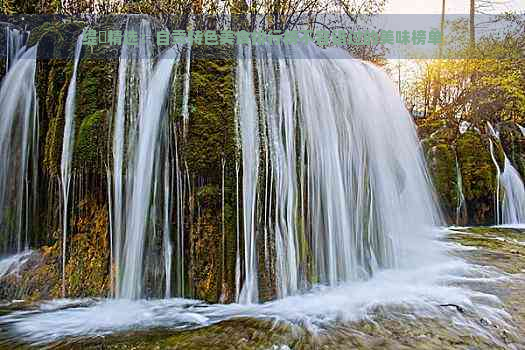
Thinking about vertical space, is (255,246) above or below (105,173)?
below

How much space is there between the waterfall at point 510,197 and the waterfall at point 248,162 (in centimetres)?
801

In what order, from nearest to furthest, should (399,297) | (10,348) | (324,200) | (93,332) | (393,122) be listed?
1. (10,348)
2. (93,332)
3. (399,297)
4. (324,200)
5. (393,122)

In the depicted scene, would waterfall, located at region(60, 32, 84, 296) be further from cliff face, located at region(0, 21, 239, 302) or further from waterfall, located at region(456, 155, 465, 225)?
waterfall, located at region(456, 155, 465, 225)

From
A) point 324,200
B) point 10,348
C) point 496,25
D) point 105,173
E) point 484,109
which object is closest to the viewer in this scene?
point 10,348

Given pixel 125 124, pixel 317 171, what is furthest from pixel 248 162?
pixel 125 124

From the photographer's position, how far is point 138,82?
172 inches

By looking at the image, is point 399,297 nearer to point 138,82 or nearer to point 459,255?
point 459,255

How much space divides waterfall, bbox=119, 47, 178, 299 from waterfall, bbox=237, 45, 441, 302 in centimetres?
94

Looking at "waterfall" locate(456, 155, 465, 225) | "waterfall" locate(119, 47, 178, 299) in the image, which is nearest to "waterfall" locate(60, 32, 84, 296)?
"waterfall" locate(119, 47, 178, 299)

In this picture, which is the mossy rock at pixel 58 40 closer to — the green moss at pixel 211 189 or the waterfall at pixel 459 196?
the green moss at pixel 211 189

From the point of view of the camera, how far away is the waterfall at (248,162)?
374cm

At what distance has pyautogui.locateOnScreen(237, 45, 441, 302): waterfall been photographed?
394 centimetres

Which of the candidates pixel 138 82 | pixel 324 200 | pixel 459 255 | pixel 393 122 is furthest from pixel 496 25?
pixel 138 82

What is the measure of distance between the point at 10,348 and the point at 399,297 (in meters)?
3.48
